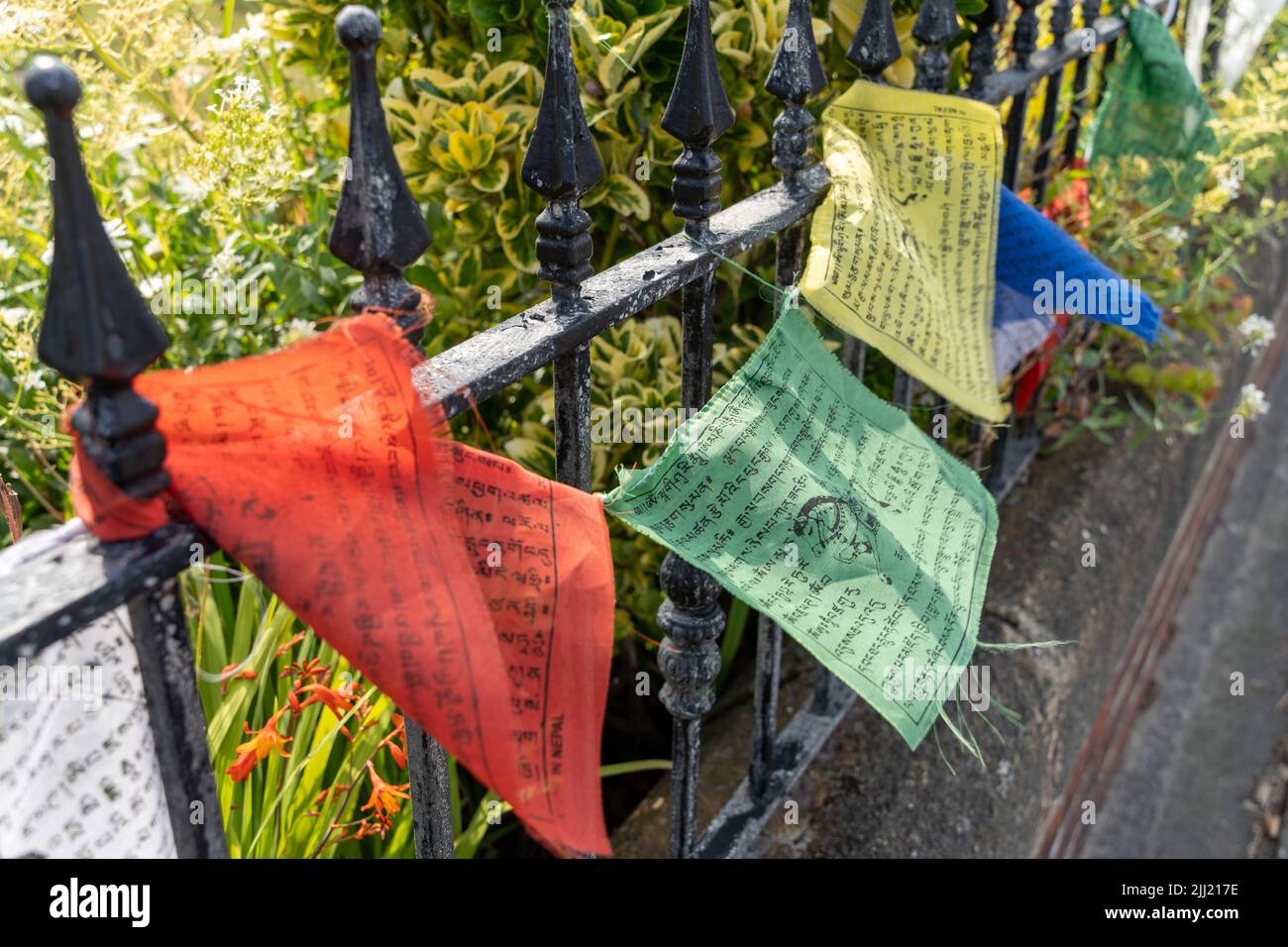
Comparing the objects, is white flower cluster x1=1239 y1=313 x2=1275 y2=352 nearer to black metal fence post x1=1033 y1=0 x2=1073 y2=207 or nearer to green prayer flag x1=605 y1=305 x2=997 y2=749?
black metal fence post x1=1033 y1=0 x2=1073 y2=207

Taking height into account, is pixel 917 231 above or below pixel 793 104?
below

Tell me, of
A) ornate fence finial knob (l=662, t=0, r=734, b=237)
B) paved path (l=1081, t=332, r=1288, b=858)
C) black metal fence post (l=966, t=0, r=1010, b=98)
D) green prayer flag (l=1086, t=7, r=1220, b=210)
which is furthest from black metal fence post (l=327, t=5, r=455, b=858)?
paved path (l=1081, t=332, r=1288, b=858)

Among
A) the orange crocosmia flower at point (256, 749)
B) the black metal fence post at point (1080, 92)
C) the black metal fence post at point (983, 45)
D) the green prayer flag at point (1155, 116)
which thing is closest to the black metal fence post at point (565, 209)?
the orange crocosmia flower at point (256, 749)

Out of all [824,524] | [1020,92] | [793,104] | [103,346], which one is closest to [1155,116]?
[1020,92]

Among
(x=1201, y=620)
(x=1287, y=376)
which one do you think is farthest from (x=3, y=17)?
(x=1287, y=376)

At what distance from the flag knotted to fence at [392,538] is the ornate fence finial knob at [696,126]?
1.82 ft

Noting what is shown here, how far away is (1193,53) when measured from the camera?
316cm

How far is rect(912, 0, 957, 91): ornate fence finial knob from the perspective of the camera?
1.88 meters

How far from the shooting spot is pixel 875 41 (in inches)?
70.0

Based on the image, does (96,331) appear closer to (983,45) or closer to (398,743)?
(398,743)

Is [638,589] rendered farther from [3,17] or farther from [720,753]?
[3,17]

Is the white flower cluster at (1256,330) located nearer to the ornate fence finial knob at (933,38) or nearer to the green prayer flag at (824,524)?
the ornate fence finial knob at (933,38)

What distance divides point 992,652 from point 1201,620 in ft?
5.26

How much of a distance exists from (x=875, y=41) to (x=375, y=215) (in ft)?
3.57
